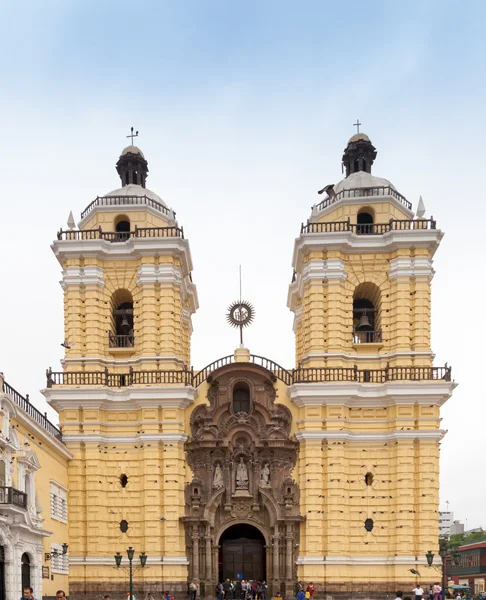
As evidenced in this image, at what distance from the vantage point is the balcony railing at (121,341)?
136 ft

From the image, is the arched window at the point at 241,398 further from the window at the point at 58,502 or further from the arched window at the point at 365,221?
the arched window at the point at 365,221

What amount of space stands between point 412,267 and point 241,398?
10004mm

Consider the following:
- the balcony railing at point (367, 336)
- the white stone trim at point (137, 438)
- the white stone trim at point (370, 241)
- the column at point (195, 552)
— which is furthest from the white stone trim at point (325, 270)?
the column at point (195, 552)

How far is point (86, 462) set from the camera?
38.9 m

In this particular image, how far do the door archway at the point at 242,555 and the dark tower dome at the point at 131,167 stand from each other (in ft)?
59.2

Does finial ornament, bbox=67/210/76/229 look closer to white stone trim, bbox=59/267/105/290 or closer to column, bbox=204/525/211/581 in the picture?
white stone trim, bbox=59/267/105/290

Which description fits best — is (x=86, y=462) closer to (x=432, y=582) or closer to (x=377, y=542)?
(x=377, y=542)

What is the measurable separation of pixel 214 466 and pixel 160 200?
13598 mm

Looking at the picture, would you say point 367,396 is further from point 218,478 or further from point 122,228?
point 122,228

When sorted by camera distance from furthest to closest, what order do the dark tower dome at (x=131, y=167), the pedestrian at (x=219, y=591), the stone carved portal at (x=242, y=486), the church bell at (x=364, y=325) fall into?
the dark tower dome at (x=131, y=167) < the church bell at (x=364, y=325) < the stone carved portal at (x=242, y=486) < the pedestrian at (x=219, y=591)

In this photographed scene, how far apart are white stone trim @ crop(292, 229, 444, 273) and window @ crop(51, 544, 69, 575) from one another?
17080mm

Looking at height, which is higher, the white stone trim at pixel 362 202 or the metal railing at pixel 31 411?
the white stone trim at pixel 362 202

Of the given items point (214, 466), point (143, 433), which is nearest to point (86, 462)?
point (143, 433)

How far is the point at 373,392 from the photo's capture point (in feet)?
129
